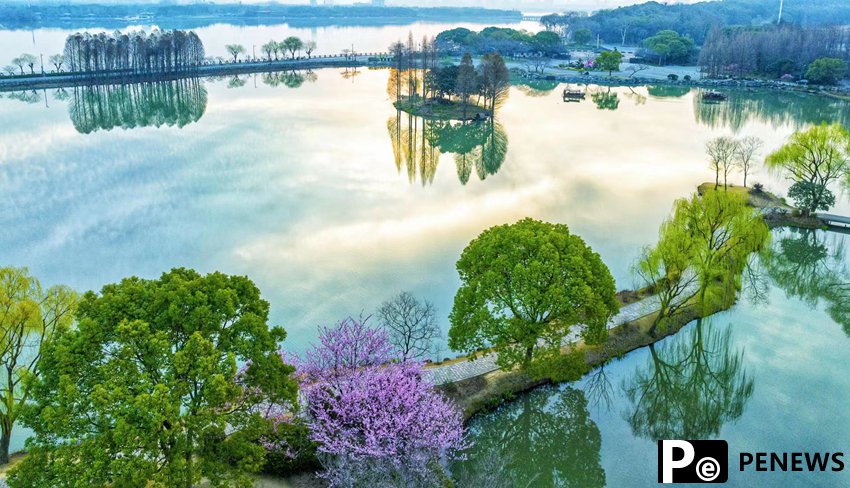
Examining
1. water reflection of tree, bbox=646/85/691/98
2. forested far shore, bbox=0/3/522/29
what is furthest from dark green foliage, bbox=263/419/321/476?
forested far shore, bbox=0/3/522/29

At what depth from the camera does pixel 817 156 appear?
21.2 metres

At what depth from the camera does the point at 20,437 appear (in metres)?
11.1

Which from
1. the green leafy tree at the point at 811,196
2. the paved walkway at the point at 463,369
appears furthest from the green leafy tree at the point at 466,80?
the paved walkway at the point at 463,369

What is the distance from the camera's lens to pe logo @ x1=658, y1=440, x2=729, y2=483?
10.6 metres

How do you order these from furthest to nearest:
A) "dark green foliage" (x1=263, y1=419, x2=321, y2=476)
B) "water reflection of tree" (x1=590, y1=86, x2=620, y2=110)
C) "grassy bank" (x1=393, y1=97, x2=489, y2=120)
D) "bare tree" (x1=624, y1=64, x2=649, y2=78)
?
"bare tree" (x1=624, y1=64, x2=649, y2=78)
"water reflection of tree" (x1=590, y1=86, x2=620, y2=110)
"grassy bank" (x1=393, y1=97, x2=489, y2=120)
"dark green foliage" (x1=263, y1=419, x2=321, y2=476)

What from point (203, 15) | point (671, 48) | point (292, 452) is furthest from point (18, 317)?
point (203, 15)

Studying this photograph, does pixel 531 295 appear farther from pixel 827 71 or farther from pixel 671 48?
pixel 671 48

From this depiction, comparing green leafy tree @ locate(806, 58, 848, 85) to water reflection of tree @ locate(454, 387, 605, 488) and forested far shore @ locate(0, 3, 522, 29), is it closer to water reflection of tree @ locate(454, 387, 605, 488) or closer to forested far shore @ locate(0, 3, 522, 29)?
water reflection of tree @ locate(454, 387, 605, 488)

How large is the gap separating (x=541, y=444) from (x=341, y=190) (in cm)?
1447

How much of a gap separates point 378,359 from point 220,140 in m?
22.6

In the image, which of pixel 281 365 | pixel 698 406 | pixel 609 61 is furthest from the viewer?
pixel 609 61

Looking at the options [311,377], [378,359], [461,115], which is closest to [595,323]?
[378,359]

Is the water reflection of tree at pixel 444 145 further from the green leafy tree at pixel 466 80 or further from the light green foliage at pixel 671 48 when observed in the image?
the light green foliage at pixel 671 48

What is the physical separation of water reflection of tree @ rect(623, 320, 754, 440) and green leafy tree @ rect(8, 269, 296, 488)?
7.19 metres
